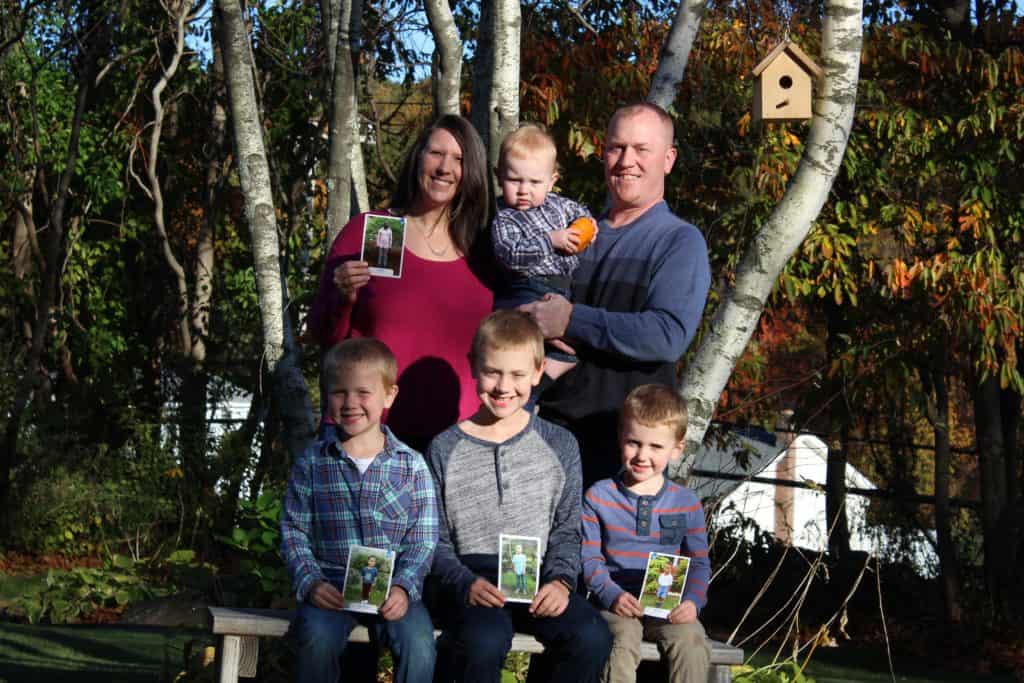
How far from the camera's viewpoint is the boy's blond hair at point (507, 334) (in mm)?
3641

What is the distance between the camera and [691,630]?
3.78 meters

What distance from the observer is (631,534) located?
3873 mm

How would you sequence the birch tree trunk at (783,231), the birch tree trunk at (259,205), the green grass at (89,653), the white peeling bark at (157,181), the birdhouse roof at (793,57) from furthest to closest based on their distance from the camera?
the white peeling bark at (157,181) < the green grass at (89,653) < the birdhouse roof at (793,57) < the birch tree trunk at (259,205) < the birch tree trunk at (783,231)

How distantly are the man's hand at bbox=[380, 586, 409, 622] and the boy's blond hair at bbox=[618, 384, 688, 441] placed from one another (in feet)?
2.52

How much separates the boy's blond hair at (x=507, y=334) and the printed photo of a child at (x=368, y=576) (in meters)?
0.58

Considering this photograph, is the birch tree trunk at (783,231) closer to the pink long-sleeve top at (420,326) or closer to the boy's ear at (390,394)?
the pink long-sleeve top at (420,326)

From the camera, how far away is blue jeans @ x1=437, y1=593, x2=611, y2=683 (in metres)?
3.57

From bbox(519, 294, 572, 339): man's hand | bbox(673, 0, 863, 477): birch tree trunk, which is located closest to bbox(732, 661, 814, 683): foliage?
bbox(673, 0, 863, 477): birch tree trunk

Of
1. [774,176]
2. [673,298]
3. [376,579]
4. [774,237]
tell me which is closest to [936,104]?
[774,176]

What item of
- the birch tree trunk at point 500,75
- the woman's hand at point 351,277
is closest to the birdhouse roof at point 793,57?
the birch tree trunk at point 500,75

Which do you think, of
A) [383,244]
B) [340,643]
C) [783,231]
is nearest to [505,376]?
[383,244]

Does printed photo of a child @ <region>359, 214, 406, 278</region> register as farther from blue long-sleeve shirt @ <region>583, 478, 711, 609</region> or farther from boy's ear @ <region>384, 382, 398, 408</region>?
blue long-sleeve shirt @ <region>583, 478, 711, 609</region>

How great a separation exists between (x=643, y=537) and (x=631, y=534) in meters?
0.04

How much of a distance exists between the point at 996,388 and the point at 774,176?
3584mm
